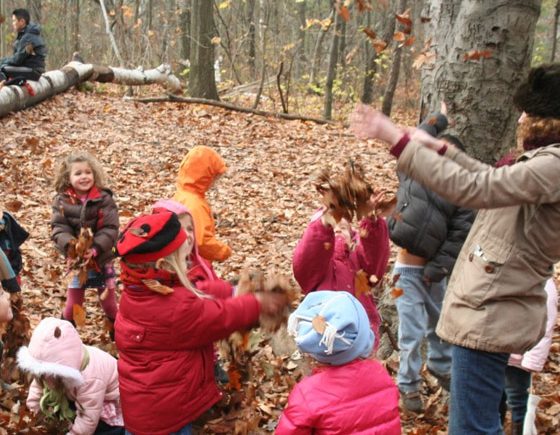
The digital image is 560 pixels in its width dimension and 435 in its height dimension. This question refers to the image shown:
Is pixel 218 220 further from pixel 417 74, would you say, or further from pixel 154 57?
pixel 417 74

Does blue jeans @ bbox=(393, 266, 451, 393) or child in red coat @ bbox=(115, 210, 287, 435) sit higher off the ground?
child in red coat @ bbox=(115, 210, 287, 435)

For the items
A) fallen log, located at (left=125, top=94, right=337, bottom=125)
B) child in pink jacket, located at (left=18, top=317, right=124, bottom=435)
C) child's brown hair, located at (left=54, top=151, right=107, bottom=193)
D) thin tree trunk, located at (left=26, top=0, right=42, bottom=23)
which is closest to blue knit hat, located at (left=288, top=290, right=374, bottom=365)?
child in pink jacket, located at (left=18, top=317, right=124, bottom=435)

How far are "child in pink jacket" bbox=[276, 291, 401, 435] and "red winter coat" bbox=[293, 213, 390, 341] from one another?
70cm

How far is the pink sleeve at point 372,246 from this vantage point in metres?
3.46

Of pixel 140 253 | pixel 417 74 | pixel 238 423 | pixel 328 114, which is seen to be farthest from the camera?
pixel 417 74

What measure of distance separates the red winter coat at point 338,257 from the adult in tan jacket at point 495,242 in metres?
0.72

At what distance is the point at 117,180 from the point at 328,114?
8557 millimetres

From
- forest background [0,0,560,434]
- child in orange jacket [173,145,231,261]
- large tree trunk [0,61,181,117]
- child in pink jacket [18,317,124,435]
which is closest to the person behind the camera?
child in pink jacket [18,317,124,435]

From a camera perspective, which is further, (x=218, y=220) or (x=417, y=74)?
(x=417, y=74)

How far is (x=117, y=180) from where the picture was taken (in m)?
9.29

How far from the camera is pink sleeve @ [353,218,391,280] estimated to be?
3.46 meters

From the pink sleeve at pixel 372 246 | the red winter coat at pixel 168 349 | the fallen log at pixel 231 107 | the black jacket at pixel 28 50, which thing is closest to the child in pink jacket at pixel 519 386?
the pink sleeve at pixel 372 246

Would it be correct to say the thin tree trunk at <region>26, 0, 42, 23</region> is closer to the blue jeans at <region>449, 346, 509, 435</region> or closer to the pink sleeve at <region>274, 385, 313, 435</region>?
the pink sleeve at <region>274, 385, 313, 435</region>

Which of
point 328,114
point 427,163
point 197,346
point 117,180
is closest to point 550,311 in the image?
point 427,163
